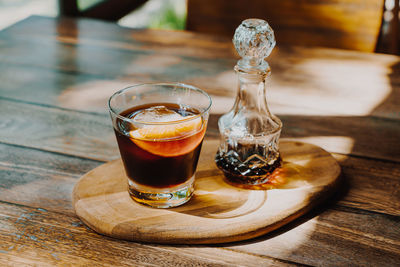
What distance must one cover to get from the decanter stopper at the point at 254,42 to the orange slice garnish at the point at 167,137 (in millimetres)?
124

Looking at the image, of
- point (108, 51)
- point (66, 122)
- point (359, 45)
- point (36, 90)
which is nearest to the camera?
point (66, 122)

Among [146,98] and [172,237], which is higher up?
[146,98]

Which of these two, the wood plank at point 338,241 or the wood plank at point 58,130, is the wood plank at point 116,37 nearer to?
the wood plank at point 58,130

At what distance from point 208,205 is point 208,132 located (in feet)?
0.81

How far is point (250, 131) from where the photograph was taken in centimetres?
70

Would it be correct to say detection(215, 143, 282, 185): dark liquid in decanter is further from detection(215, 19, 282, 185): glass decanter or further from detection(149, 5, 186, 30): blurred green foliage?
detection(149, 5, 186, 30): blurred green foliage

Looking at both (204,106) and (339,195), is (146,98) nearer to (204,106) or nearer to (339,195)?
(204,106)

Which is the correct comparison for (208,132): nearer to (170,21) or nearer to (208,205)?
(208,205)

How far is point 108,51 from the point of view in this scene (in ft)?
4.03

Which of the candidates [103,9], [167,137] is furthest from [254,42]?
[103,9]

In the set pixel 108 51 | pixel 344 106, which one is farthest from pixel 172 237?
pixel 108 51

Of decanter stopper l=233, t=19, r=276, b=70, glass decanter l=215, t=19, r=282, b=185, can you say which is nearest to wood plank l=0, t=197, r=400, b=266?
glass decanter l=215, t=19, r=282, b=185

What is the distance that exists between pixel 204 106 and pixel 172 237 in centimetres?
21

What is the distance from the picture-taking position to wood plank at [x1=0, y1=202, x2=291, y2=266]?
0.54 m
